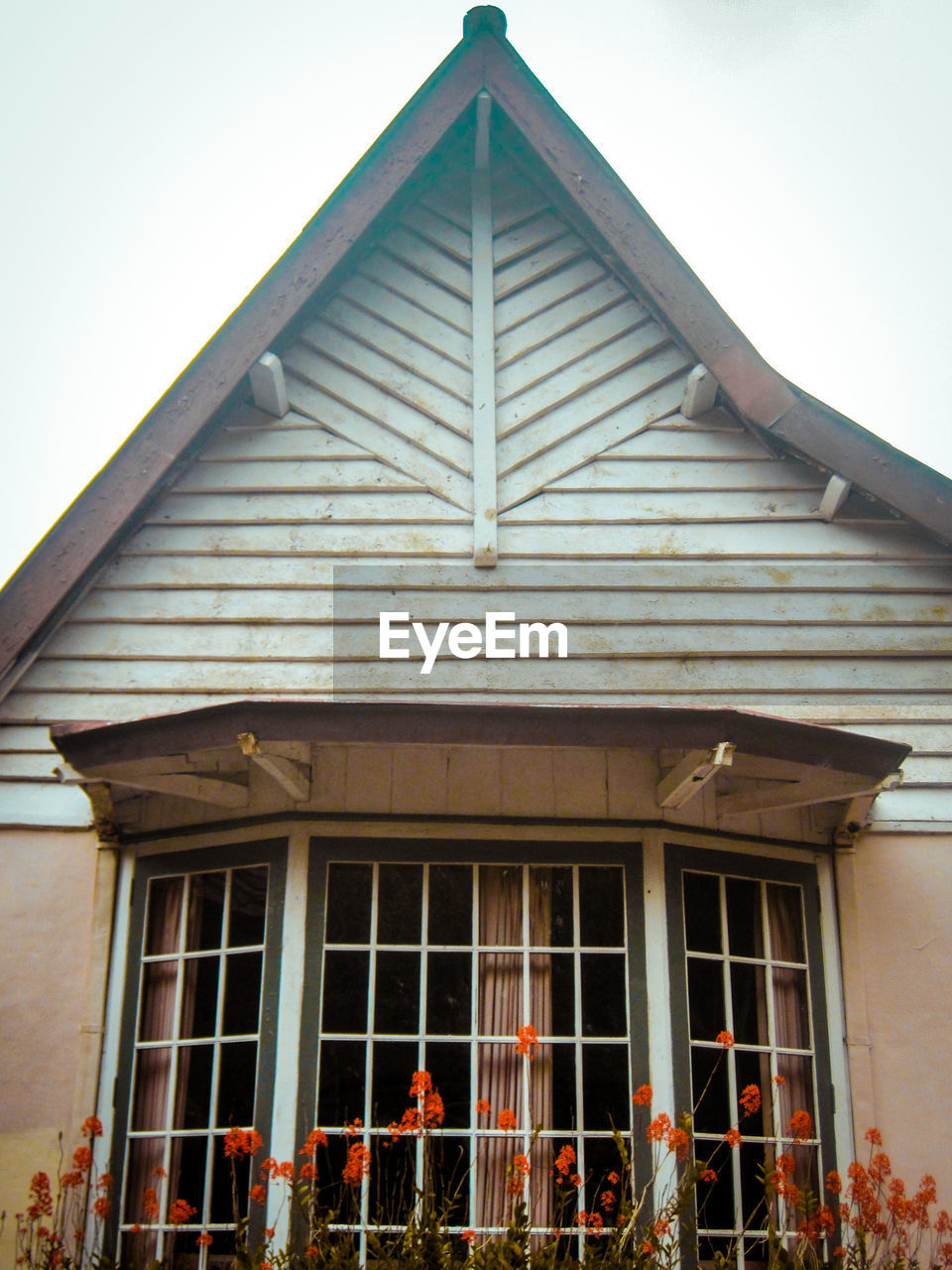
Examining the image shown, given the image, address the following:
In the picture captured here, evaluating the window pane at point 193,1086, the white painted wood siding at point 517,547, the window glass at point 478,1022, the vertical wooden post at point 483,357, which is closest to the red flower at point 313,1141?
the window glass at point 478,1022

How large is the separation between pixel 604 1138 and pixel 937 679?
2548 mm

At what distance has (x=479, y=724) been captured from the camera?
421 centimetres

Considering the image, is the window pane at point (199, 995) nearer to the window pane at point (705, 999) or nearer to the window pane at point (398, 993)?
the window pane at point (398, 993)

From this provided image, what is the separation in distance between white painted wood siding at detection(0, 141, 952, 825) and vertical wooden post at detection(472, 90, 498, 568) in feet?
0.25

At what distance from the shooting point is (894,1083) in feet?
16.0

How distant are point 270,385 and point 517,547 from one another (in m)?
1.47

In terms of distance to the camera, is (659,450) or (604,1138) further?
(659,450)

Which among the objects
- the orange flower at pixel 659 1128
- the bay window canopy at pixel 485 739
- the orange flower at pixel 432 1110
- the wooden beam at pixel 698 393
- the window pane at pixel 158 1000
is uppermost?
the wooden beam at pixel 698 393

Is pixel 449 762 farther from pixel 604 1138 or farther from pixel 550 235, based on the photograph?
pixel 550 235

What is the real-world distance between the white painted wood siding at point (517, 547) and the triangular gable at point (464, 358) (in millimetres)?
29

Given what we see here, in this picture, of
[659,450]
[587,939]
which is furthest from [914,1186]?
[659,450]

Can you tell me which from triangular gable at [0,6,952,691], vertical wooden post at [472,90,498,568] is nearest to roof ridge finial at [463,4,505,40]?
triangular gable at [0,6,952,691]

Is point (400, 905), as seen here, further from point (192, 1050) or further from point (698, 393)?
point (698, 393)

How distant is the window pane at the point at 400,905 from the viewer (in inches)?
188
